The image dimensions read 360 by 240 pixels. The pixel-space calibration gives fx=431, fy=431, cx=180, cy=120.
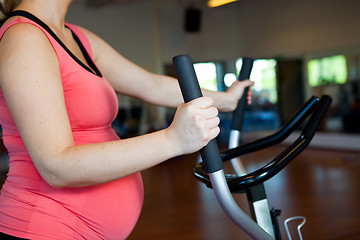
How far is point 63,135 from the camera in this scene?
2.50 feet

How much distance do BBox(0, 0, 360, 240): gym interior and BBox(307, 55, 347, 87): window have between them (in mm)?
20

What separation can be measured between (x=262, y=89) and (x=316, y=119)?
31.9 ft

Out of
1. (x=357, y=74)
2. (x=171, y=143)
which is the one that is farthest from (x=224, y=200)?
(x=357, y=74)

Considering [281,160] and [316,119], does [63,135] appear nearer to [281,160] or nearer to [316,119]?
[281,160]

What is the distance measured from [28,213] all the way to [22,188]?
59 mm

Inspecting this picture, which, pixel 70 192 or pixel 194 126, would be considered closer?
pixel 194 126

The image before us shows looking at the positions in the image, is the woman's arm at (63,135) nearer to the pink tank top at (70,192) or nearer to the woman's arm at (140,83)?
the pink tank top at (70,192)

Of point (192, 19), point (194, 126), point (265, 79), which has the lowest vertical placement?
point (265, 79)

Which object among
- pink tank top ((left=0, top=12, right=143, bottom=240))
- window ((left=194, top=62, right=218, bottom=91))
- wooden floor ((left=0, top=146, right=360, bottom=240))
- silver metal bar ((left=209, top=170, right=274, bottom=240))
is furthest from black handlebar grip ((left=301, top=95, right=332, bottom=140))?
window ((left=194, top=62, right=218, bottom=91))

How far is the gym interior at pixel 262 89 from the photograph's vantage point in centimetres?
372

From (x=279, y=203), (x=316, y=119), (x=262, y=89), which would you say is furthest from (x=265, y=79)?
(x=316, y=119)

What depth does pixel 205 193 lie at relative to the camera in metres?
4.70

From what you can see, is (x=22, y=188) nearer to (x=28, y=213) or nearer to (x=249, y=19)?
(x=28, y=213)

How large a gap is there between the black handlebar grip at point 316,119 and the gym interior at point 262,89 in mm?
1949
